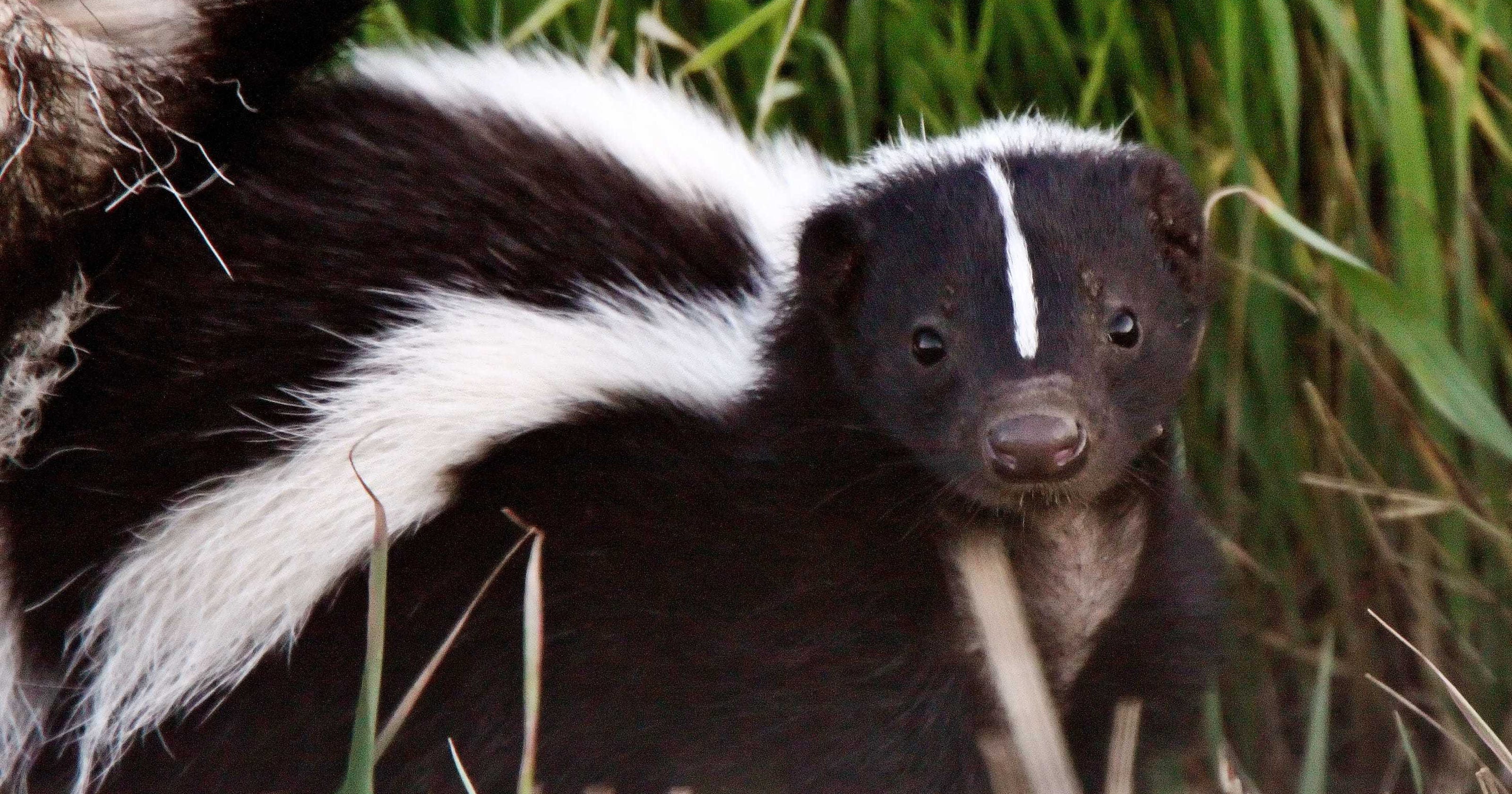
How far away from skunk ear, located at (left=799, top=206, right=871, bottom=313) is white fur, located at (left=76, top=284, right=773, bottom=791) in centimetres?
39

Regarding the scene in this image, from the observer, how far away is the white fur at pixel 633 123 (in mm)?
3061

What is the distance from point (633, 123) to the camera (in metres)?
3.20

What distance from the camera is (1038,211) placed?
8.74 feet

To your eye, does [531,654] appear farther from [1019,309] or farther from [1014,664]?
[1019,309]

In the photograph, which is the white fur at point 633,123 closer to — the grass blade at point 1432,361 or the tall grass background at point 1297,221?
the tall grass background at point 1297,221

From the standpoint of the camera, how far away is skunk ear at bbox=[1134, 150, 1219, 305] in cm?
279

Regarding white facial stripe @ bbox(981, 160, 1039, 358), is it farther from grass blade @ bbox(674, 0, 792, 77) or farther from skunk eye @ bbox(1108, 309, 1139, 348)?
grass blade @ bbox(674, 0, 792, 77)

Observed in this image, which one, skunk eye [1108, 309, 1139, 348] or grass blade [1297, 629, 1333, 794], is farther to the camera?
skunk eye [1108, 309, 1139, 348]

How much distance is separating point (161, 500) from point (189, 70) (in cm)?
62

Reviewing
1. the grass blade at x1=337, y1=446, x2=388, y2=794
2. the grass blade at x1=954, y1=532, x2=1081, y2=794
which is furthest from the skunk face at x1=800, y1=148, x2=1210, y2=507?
the grass blade at x1=337, y1=446, x2=388, y2=794

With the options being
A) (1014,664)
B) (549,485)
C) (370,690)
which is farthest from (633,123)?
(370,690)

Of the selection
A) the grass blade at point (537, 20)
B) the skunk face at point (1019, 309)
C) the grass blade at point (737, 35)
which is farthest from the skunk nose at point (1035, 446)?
the grass blade at point (537, 20)

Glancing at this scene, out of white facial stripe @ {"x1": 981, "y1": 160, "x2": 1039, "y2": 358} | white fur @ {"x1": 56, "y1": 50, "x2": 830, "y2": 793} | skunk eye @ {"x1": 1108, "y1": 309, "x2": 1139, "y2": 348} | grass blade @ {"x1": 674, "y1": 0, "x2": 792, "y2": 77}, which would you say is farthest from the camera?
grass blade @ {"x1": 674, "y1": 0, "x2": 792, "y2": 77}

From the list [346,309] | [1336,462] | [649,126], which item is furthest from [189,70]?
[1336,462]
